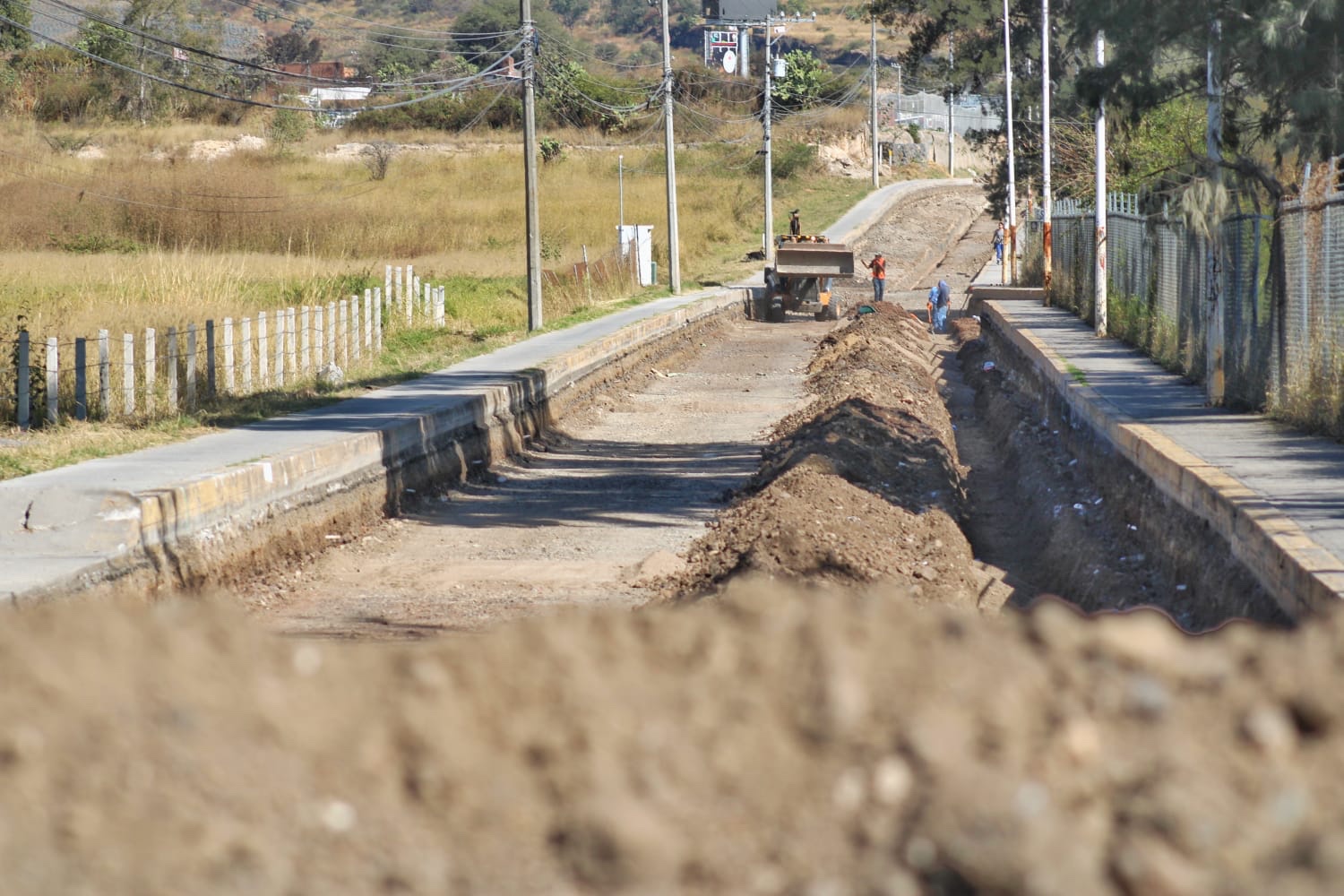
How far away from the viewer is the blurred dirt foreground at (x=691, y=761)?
270 cm

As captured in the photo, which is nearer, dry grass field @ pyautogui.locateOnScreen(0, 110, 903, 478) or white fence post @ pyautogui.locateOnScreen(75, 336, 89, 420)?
white fence post @ pyautogui.locateOnScreen(75, 336, 89, 420)

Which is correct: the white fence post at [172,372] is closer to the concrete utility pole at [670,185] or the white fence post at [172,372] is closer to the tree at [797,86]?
the concrete utility pole at [670,185]

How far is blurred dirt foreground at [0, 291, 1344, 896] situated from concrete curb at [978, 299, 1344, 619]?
3.77 meters

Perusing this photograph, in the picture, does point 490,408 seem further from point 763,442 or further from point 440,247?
point 440,247

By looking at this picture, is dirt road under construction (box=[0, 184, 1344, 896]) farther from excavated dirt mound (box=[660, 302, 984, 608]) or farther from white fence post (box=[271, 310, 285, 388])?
white fence post (box=[271, 310, 285, 388])

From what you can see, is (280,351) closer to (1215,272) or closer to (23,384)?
(23,384)

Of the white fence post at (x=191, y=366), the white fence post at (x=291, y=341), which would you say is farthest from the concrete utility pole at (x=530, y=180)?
the white fence post at (x=191, y=366)

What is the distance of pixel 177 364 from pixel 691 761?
48.9 feet

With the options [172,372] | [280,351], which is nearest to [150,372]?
[172,372]

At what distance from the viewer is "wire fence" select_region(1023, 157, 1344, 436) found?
12.2 m

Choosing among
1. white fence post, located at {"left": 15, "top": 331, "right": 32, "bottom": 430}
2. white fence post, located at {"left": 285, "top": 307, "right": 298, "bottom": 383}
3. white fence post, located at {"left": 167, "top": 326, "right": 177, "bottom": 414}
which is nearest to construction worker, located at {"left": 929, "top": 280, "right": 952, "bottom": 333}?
white fence post, located at {"left": 285, "top": 307, "right": 298, "bottom": 383}

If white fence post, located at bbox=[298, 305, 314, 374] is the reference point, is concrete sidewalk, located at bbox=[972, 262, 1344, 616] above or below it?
below

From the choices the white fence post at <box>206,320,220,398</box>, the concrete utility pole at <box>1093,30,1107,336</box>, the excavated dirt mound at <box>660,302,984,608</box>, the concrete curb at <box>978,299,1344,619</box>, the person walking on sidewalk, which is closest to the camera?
the concrete curb at <box>978,299,1344,619</box>

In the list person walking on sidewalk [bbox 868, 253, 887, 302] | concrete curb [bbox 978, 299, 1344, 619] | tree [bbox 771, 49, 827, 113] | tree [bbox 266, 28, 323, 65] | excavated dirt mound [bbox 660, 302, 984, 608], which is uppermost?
tree [bbox 266, 28, 323, 65]
